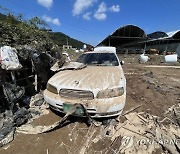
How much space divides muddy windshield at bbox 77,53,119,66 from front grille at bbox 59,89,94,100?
2.11 meters

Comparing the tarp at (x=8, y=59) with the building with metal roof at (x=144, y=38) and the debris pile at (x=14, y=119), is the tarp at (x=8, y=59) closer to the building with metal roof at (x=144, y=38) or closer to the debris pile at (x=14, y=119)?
the debris pile at (x=14, y=119)

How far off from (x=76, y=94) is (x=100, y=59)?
2.41 meters

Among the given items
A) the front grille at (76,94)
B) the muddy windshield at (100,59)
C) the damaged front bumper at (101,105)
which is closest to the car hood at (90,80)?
the front grille at (76,94)

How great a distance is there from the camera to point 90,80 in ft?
14.6

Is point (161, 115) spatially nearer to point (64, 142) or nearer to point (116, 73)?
point (116, 73)


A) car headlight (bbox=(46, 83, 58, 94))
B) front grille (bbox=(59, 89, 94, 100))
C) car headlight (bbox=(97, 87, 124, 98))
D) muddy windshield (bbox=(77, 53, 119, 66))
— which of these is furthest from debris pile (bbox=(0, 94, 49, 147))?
muddy windshield (bbox=(77, 53, 119, 66))

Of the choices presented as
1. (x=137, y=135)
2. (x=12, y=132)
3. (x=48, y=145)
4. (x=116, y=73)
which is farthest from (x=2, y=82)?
(x=137, y=135)

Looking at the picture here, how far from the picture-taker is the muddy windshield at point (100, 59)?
6055 millimetres

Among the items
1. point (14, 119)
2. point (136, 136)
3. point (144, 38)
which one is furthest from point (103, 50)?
point (144, 38)

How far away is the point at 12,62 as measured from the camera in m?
4.43

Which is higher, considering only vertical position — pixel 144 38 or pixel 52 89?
pixel 144 38

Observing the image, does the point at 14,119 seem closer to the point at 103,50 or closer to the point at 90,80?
the point at 90,80

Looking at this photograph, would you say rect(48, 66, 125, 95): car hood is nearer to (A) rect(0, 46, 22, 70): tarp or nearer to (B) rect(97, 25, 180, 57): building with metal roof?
(A) rect(0, 46, 22, 70): tarp

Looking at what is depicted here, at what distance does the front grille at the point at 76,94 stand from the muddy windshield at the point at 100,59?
2106 millimetres
